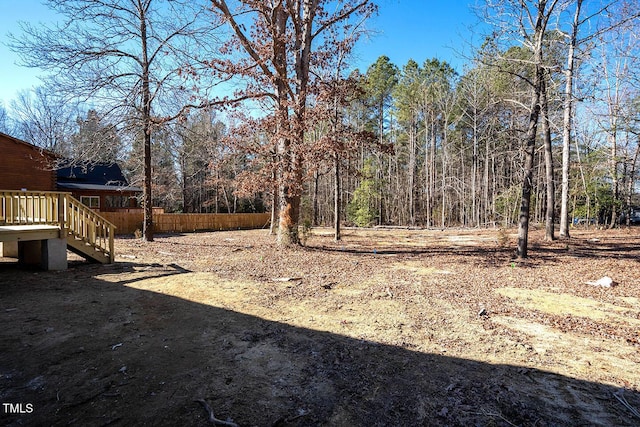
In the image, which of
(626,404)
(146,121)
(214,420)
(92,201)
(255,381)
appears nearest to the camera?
(214,420)

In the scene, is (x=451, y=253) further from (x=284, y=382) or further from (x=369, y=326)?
(x=284, y=382)

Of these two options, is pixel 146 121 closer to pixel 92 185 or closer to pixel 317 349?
pixel 317 349

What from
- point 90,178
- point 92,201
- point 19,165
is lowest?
point 92,201

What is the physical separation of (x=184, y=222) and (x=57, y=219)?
1327 cm

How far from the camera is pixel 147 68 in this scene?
11.1 m

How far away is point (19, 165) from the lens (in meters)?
13.9

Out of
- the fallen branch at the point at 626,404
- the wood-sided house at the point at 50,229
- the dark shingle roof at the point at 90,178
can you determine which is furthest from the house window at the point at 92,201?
the fallen branch at the point at 626,404

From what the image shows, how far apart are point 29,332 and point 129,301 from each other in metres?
1.29

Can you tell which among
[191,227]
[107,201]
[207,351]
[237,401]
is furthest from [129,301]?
[107,201]

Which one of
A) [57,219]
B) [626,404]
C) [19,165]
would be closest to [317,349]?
[626,404]

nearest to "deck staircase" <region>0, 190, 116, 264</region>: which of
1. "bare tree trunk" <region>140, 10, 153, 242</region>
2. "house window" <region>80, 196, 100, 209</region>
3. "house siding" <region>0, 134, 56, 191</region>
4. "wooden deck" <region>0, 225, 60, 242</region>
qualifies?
"wooden deck" <region>0, 225, 60, 242</region>

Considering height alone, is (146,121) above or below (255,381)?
above

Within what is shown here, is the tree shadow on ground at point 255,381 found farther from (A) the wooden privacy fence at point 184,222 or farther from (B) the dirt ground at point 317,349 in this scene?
(A) the wooden privacy fence at point 184,222

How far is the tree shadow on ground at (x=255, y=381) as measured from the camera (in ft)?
7.31
